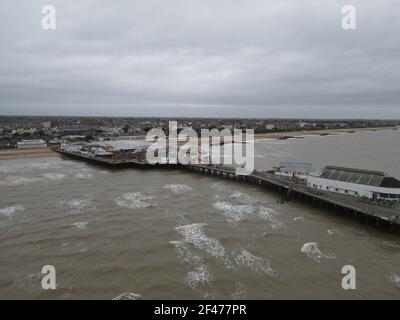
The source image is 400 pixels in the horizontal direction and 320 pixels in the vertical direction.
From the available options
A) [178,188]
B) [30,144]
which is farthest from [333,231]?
[30,144]

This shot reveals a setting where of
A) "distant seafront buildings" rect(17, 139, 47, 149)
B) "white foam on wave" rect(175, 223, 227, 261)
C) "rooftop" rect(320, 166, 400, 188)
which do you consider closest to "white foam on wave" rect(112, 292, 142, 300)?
"white foam on wave" rect(175, 223, 227, 261)

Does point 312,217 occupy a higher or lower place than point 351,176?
lower

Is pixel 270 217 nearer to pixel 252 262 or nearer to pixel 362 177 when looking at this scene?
pixel 252 262

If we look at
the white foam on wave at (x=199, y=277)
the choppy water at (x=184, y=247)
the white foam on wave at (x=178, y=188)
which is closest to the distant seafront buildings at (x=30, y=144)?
the choppy water at (x=184, y=247)
